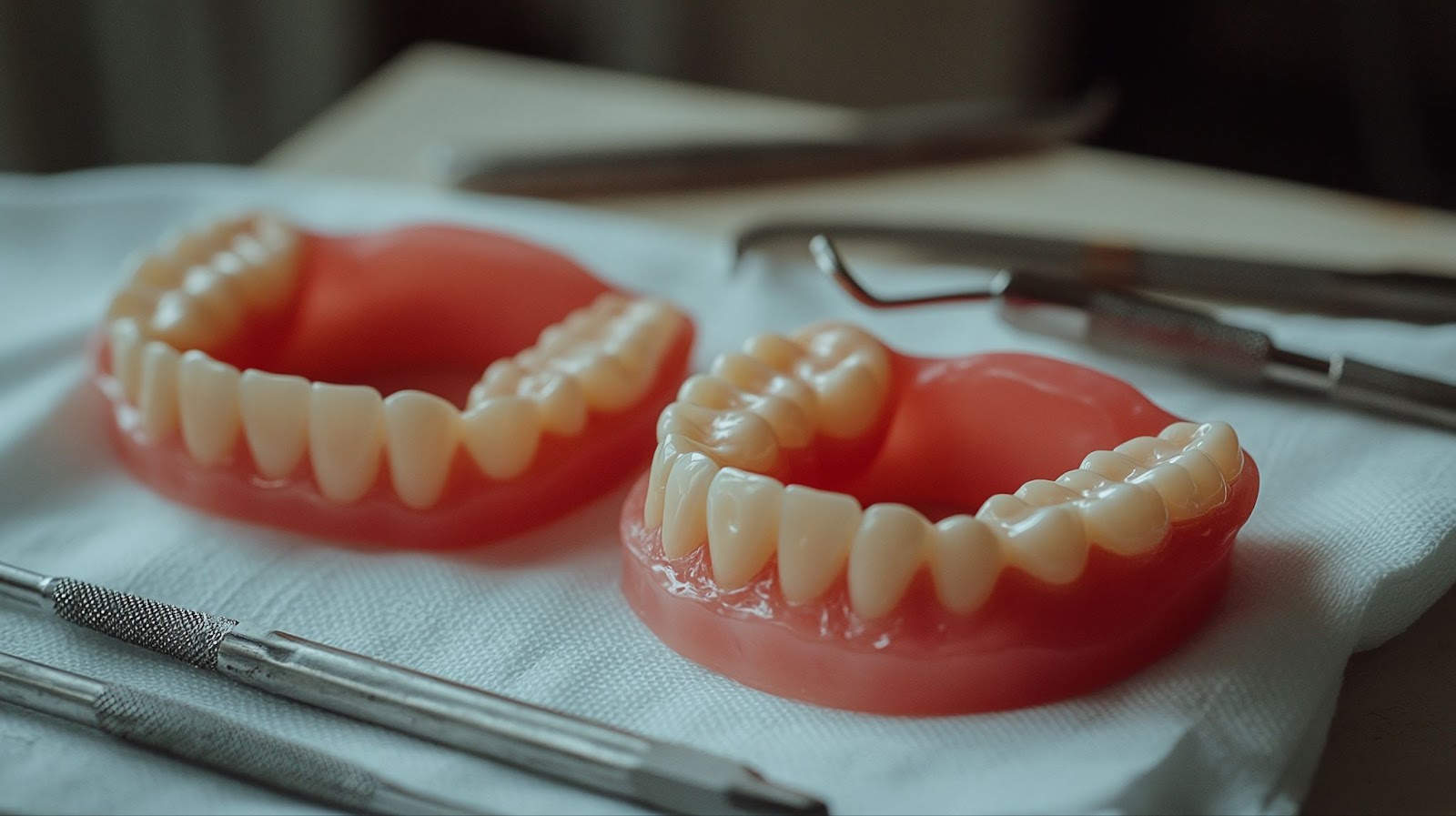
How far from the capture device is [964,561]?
706 millimetres

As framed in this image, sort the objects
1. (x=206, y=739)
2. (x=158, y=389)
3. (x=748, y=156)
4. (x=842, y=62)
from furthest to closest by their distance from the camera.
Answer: (x=842, y=62) → (x=748, y=156) → (x=158, y=389) → (x=206, y=739)

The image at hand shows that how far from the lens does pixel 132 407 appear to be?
94cm

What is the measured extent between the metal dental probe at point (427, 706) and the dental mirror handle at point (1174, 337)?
0.46 m

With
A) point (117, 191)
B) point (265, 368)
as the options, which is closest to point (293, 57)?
point (117, 191)

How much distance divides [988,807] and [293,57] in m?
2.02

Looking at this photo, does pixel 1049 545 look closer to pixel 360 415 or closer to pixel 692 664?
pixel 692 664

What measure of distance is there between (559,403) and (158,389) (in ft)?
0.80

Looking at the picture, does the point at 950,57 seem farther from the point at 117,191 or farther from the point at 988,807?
the point at 988,807

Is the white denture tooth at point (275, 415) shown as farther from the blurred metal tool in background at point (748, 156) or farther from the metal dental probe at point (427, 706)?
the blurred metal tool in background at point (748, 156)

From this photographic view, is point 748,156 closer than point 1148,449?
No

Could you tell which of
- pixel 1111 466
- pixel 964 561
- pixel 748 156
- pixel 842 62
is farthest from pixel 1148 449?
pixel 842 62

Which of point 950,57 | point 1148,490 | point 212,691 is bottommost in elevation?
point 950,57

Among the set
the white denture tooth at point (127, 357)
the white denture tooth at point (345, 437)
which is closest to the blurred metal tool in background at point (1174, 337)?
the white denture tooth at point (345, 437)

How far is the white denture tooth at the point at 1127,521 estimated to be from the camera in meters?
0.73
